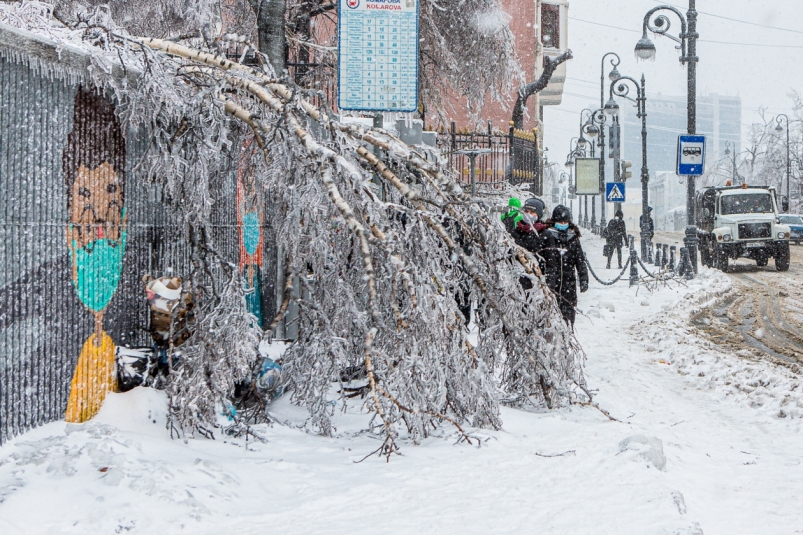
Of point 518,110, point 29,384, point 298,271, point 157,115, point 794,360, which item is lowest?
point 794,360

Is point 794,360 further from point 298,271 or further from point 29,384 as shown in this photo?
point 29,384

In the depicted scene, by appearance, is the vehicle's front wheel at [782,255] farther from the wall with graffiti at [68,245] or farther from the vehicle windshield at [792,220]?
the wall with graffiti at [68,245]

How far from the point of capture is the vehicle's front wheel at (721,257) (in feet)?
83.2

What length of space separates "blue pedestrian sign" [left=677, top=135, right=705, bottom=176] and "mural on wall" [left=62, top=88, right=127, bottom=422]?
53.6 ft

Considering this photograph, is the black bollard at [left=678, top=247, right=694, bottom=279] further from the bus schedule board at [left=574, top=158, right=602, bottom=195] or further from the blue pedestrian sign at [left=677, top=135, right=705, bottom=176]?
the bus schedule board at [left=574, top=158, right=602, bottom=195]

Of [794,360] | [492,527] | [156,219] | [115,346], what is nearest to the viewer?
[492,527]

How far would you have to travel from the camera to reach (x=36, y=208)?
425 centimetres

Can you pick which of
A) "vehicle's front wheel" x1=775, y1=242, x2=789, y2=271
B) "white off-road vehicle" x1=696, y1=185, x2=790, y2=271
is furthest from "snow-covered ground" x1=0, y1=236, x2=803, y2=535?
"white off-road vehicle" x1=696, y1=185, x2=790, y2=271

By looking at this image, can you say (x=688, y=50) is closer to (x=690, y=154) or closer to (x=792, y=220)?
(x=690, y=154)

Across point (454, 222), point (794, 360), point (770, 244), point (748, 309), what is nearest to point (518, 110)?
point (748, 309)

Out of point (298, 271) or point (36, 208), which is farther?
point (298, 271)

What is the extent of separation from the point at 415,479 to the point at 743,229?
78.0 feet

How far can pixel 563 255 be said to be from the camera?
8.87 m

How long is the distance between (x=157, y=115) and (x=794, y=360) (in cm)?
766
